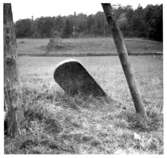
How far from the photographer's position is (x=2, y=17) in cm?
190

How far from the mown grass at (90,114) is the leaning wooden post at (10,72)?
6.6 inches

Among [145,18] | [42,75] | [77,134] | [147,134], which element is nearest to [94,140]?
[77,134]

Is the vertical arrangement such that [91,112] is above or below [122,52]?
below

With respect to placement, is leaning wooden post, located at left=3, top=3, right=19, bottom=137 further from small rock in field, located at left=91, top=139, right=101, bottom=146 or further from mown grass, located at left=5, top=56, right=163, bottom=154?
small rock in field, located at left=91, top=139, right=101, bottom=146

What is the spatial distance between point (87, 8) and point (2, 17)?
3.18 feet

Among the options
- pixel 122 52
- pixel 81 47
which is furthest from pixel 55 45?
pixel 122 52

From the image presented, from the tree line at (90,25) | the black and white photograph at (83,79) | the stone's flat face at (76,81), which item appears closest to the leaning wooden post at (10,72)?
the black and white photograph at (83,79)

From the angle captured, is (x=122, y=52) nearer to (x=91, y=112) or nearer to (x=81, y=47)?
(x=81, y=47)

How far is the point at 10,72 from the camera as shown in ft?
6.31

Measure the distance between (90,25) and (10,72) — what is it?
1187mm

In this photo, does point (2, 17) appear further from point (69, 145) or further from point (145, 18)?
point (145, 18)

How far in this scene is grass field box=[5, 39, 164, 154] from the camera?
1.97 metres

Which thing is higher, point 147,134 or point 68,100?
point 68,100

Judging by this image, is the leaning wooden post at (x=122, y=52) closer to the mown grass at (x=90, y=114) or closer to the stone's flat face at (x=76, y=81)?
the mown grass at (x=90, y=114)
